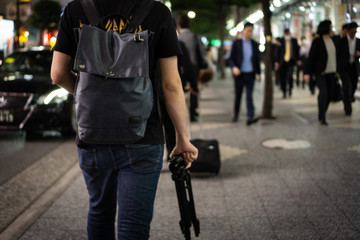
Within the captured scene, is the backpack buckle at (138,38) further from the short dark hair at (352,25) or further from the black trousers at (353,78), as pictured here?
the black trousers at (353,78)

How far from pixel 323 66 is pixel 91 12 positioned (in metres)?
7.76

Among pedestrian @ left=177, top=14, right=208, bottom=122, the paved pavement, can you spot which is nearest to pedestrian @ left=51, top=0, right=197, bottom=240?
the paved pavement

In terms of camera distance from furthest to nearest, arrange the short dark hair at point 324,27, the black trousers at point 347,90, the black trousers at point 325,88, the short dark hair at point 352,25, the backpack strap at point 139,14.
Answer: the black trousers at point 325,88, the short dark hair at point 324,27, the black trousers at point 347,90, the short dark hair at point 352,25, the backpack strap at point 139,14

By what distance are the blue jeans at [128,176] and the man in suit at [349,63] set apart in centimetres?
394

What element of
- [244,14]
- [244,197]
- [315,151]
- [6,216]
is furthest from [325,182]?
[244,14]

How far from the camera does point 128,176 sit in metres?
2.40

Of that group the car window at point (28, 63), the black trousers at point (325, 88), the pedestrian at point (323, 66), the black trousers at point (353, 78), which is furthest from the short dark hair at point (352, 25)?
the car window at point (28, 63)

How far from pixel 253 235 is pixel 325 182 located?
1887 millimetres

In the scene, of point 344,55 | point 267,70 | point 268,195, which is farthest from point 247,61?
point 268,195

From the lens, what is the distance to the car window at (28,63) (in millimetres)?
10039

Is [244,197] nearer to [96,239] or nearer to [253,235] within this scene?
[253,235]

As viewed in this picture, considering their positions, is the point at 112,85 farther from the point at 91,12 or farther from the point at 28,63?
the point at 28,63

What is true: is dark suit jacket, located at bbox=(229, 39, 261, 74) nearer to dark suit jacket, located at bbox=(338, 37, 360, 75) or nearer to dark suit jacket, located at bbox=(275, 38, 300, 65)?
dark suit jacket, located at bbox=(338, 37, 360, 75)

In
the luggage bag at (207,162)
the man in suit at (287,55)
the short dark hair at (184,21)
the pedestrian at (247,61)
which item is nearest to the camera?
the luggage bag at (207,162)
